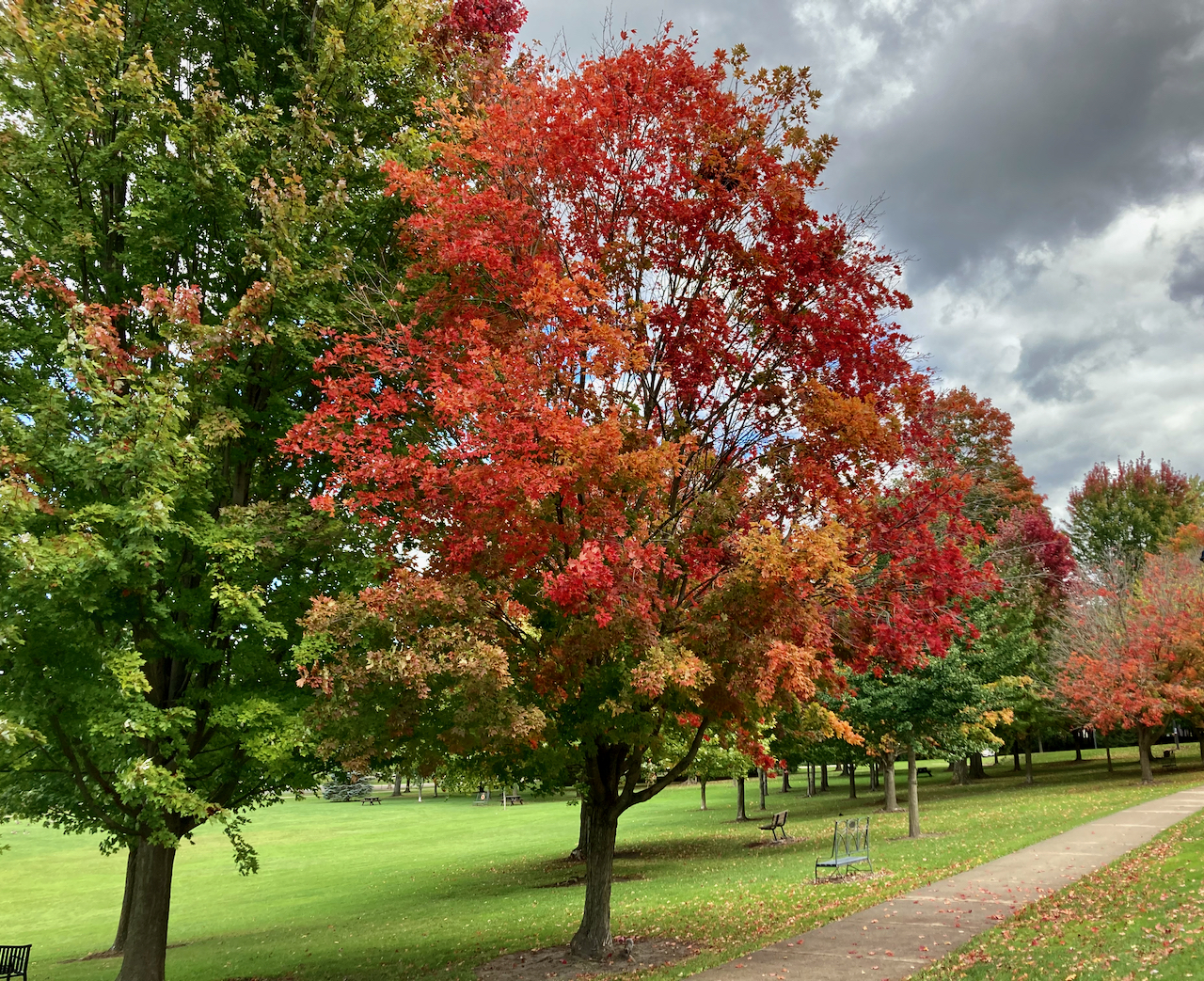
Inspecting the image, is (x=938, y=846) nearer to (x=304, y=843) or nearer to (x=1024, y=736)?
(x=1024, y=736)

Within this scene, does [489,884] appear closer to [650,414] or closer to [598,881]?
[598,881]

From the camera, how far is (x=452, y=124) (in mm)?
10031

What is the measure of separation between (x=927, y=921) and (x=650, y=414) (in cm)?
770

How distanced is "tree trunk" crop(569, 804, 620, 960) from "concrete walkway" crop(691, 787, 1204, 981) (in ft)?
7.29

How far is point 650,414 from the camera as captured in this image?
1014 centimetres

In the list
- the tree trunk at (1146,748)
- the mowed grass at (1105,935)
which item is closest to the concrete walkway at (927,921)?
the mowed grass at (1105,935)

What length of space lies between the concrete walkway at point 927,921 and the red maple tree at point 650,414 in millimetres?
2671

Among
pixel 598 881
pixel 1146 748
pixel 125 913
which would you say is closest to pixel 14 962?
pixel 125 913

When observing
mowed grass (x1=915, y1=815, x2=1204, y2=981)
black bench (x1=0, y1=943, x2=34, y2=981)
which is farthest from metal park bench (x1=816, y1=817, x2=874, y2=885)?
→ black bench (x1=0, y1=943, x2=34, y2=981)

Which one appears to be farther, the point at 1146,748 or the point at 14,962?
the point at 1146,748

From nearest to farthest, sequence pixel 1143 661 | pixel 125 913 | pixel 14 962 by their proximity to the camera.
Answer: pixel 14 962 → pixel 125 913 → pixel 1143 661

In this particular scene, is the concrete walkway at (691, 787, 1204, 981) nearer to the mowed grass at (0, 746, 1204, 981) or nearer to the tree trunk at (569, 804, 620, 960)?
the mowed grass at (0, 746, 1204, 981)

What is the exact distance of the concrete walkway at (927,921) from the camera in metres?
8.55

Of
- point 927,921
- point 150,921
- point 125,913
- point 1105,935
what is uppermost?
point 1105,935
